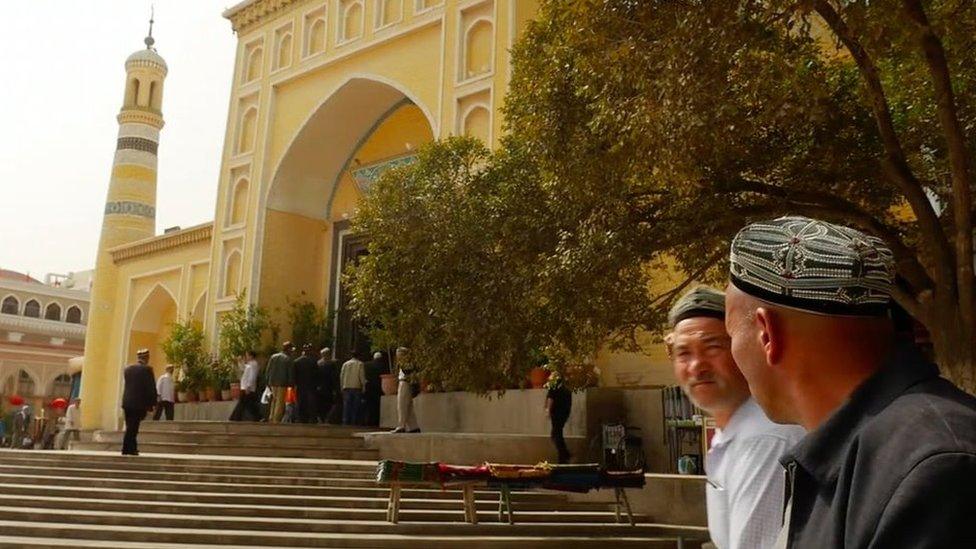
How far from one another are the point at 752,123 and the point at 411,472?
3.78m

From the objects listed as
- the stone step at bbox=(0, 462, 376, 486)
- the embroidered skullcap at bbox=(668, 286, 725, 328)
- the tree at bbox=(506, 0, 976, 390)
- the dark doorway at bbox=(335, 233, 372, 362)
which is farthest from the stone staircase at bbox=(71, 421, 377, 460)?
the embroidered skullcap at bbox=(668, 286, 725, 328)

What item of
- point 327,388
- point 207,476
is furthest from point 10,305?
point 207,476

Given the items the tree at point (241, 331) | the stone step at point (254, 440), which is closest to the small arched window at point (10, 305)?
the tree at point (241, 331)

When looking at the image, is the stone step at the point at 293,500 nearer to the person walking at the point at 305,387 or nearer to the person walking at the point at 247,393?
the person walking at the point at 305,387

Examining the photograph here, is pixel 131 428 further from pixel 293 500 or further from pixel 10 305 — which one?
pixel 10 305

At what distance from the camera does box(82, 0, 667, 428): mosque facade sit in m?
15.3

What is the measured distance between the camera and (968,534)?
71cm

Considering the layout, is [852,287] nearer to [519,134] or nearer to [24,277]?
[519,134]

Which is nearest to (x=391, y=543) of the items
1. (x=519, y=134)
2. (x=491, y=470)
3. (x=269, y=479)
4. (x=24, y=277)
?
(x=491, y=470)

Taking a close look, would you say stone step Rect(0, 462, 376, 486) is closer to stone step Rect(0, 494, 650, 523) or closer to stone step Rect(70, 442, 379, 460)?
stone step Rect(0, 494, 650, 523)

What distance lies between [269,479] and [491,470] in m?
2.86

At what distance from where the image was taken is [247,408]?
48.3 ft

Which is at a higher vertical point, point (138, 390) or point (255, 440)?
point (138, 390)

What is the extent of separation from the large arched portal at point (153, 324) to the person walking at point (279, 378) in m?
8.96
